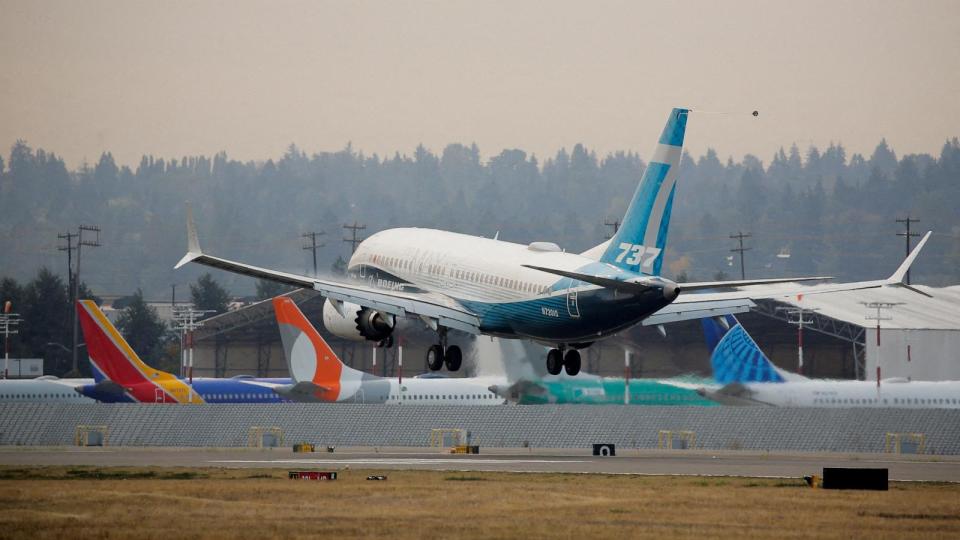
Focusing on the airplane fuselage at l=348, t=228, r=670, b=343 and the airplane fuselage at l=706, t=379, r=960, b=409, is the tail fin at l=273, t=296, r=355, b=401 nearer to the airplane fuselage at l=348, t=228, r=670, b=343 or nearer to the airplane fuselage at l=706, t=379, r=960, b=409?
the airplane fuselage at l=706, t=379, r=960, b=409

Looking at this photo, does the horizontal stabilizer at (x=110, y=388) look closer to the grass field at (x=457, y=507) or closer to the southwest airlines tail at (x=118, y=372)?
the southwest airlines tail at (x=118, y=372)

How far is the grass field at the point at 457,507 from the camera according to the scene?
55.2m

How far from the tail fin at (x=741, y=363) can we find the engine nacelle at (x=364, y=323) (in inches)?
1881

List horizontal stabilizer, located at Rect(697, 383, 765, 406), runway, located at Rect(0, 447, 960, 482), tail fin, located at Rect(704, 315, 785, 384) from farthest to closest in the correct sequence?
tail fin, located at Rect(704, 315, 785, 384) < horizontal stabilizer, located at Rect(697, 383, 765, 406) < runway, located at Rect(0, 447, 960, 482)

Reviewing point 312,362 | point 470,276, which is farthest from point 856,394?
point 470,276

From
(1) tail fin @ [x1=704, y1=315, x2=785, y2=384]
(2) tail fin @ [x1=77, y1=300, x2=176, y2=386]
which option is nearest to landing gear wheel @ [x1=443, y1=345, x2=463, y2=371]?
(1) tail fin @ [x1=704, y1=315, x2=785, y2=384]

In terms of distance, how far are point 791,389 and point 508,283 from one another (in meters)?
50.9

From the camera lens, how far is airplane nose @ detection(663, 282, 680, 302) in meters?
72.4

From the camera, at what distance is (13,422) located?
122 m

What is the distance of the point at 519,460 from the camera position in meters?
96.1

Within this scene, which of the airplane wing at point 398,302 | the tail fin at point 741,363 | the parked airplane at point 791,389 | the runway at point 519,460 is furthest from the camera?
the tail fin at point 741,363

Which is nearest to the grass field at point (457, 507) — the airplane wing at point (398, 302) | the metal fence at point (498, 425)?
the airplane wing at point (398, 302)

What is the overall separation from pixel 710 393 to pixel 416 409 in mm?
23863

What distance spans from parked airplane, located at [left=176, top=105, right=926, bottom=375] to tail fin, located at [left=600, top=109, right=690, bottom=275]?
5cm
